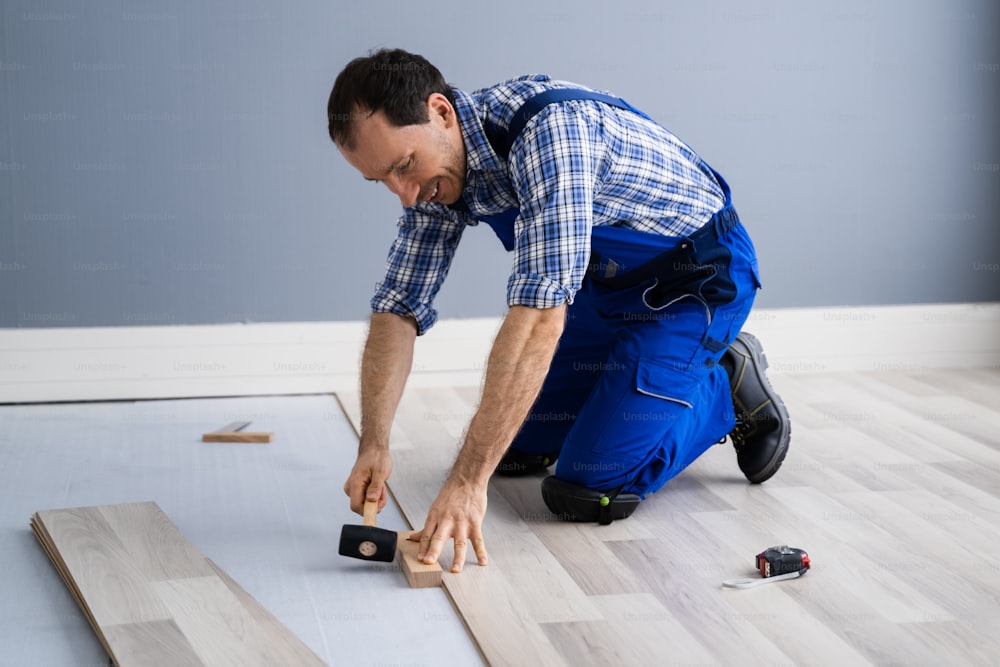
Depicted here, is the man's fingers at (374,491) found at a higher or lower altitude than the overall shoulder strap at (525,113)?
lower

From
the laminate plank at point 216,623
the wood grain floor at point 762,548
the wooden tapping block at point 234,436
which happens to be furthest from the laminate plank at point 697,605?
the wooden tapping block at point 234,436

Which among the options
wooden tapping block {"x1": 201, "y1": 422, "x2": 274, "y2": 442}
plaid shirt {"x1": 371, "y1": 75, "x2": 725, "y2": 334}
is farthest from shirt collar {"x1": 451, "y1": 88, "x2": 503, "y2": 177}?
wooden tapping block {"x1": 201, "y1": 422, "x2": 274, "y2": 442}

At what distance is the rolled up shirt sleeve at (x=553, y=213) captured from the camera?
195cm

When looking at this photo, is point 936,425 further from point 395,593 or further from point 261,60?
point 261,60

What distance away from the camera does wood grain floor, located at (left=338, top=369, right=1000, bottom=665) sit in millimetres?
1840

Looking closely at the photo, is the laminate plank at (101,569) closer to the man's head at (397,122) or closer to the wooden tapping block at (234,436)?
the wooden tapping block at (234,436)

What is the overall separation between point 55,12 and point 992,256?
337 cm

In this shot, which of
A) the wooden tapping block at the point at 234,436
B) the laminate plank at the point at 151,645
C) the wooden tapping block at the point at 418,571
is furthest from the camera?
the wooden tapping block at the point at 234,436

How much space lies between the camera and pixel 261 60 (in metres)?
3.49

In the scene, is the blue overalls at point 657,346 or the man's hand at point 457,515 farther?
the blue overalls at point 657,346

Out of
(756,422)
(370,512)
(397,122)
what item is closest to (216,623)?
(370,512)

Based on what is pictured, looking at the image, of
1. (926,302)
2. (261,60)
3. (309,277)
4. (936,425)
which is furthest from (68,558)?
(926,302)

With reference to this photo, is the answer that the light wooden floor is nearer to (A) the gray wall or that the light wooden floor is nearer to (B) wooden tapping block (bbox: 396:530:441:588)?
(B) wooden tapping block (bbox: 396:530:441:588)

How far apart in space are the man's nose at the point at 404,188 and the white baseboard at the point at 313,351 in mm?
1601
